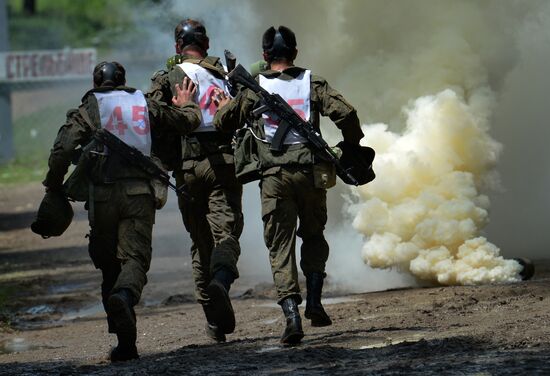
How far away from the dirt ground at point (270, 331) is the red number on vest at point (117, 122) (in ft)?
4.61

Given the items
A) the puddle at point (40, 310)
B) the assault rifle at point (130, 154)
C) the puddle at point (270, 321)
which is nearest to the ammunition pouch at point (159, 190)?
the assault rifle at point (130, 154)

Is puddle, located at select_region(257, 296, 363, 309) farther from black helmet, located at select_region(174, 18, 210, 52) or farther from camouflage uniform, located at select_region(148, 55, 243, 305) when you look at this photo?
black helmet, located at select_region(174, 18, 210, 52)

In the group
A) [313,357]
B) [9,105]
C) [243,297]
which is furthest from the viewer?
[9,105]

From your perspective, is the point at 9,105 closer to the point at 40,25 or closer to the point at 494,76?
the point at 40,25

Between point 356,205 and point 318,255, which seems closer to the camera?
point 318,255

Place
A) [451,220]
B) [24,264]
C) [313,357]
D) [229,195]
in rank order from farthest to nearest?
[24,264] < [451,220] < [229,195] < [313,357]

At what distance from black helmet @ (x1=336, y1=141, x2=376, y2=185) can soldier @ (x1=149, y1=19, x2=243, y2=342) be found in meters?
0.75

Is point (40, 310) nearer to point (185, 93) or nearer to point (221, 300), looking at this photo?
point (185, 93)

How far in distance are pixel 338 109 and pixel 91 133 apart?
1.51 metres

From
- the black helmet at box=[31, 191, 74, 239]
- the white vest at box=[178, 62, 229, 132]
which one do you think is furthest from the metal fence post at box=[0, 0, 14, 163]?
the black helmet at box=[31, 191, 74, 239]

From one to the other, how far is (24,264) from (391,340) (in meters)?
8.73

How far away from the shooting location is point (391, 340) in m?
8.34

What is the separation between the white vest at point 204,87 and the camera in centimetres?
914

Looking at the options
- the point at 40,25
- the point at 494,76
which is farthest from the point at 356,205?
the point at 40,25
